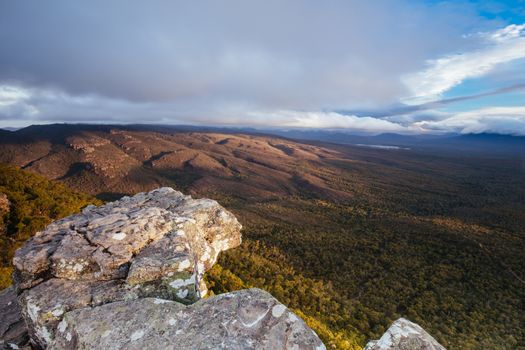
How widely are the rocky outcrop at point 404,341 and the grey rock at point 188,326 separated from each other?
1.96 meters

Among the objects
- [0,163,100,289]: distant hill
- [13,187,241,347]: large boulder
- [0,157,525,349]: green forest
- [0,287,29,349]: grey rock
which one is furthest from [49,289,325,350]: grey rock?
[0,163,100,289]: distant hill

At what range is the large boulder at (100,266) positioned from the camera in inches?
420

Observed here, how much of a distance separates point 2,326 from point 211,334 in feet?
39.2

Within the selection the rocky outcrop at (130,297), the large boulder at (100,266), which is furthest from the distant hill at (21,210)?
the rocky outcrop at (130,297)

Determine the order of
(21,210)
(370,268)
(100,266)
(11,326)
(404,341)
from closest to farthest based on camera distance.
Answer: (404,341)
(100,266)
(11,326)
(21,210)
(370,268)

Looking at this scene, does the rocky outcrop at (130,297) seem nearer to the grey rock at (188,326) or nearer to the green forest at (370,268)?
the grey rock at (188,326)

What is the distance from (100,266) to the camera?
38.5 feet

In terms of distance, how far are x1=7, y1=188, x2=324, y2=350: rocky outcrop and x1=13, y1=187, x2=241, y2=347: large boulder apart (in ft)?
0.13

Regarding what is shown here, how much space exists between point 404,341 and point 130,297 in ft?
32.3

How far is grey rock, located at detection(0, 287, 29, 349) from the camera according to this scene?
38.9ft

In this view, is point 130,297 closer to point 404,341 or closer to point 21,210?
point 404,341

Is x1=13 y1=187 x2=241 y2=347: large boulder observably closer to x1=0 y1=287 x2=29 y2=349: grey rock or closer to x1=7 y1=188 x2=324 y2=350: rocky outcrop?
x1=7 y1=188 x2=324 y2=350: rocky outcrop

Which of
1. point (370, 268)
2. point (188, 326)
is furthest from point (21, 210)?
point (370, 268)

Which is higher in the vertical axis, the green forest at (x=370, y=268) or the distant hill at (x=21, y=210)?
the distant hill at (x=21, y=210)
